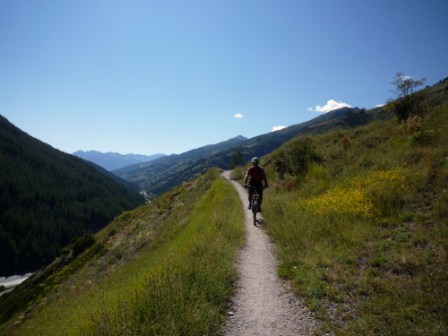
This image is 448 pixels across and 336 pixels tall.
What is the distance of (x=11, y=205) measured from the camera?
164 m

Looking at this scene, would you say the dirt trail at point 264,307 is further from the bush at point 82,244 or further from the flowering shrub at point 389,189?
the bush at point 82,244

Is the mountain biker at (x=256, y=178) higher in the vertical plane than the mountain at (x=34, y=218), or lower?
higher

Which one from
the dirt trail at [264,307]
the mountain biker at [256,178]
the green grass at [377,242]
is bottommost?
the dirt trail at [264,307]

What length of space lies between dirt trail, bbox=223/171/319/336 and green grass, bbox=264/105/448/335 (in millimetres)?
359

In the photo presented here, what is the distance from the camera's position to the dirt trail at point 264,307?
18.6 ft

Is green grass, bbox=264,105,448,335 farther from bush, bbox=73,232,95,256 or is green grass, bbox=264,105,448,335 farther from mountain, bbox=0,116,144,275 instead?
mountain, bbox=0,116,144,275

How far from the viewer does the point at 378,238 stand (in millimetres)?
8953

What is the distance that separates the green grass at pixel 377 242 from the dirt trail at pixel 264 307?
0.36m

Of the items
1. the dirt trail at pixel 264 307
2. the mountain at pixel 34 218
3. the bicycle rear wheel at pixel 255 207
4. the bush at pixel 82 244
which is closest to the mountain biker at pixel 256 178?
the bicycle rear wheel at pixel 255 207

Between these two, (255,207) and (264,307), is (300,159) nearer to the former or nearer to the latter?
(255,207)

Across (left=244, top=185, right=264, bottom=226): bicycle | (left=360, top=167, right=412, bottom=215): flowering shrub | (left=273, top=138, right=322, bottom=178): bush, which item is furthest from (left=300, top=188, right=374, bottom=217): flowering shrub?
(left=273, top=138, right=322, bottom=178): bush

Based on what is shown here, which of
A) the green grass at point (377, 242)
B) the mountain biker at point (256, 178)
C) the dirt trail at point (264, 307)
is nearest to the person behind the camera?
the green grass at point (377, 242)

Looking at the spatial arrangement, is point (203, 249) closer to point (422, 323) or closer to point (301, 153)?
point (422, 323)

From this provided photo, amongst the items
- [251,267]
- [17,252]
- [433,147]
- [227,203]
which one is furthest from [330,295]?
[17,252]
